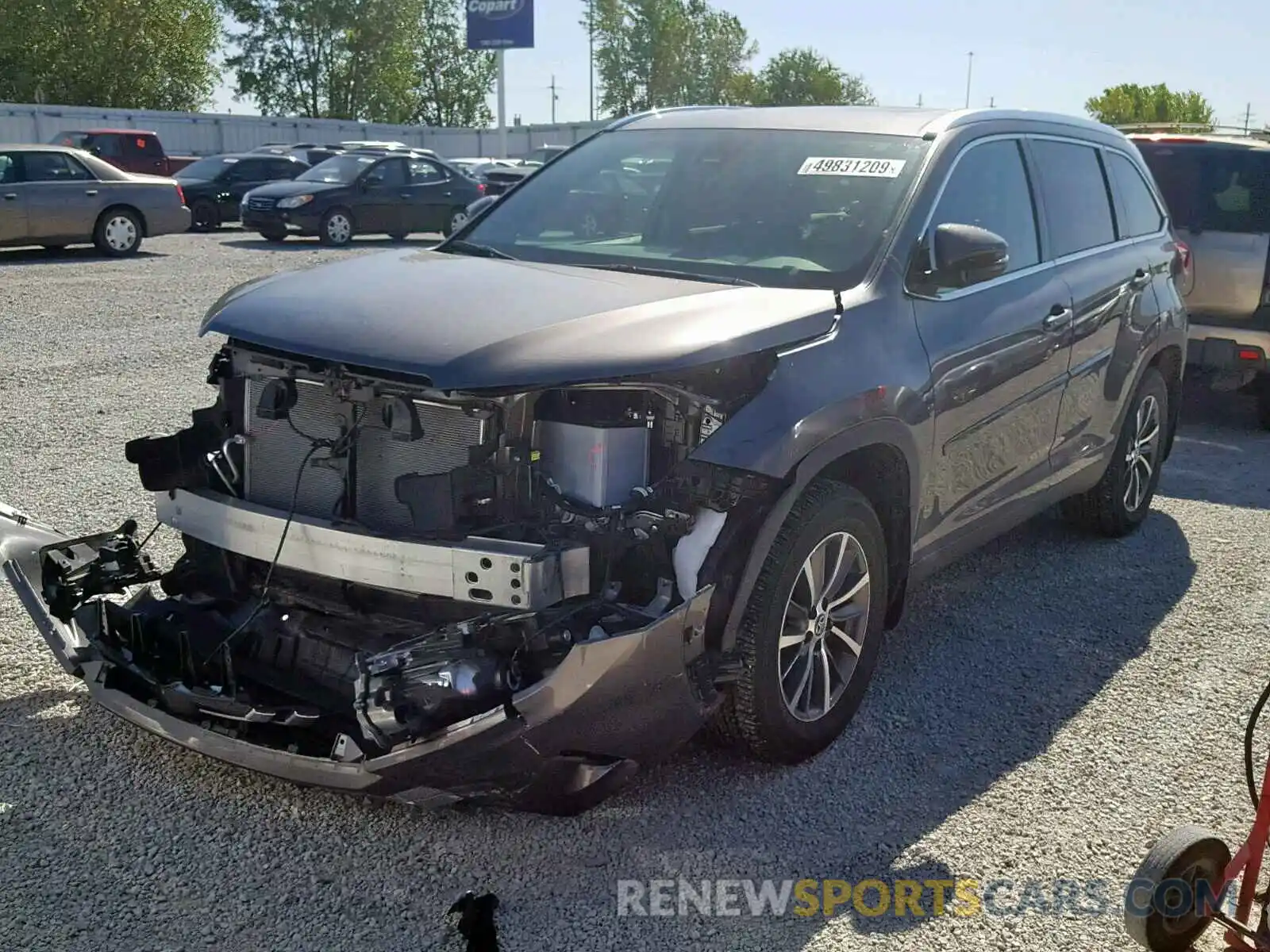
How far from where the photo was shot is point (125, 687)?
3650 mm

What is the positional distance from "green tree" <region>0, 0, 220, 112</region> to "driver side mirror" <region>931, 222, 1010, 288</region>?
51495mm

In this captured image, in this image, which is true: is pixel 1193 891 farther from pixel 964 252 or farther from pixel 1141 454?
pixel 1141 454

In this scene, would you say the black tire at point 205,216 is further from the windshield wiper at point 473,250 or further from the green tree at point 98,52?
the green tree at point 98,52

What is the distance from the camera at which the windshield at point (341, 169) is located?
21.7m

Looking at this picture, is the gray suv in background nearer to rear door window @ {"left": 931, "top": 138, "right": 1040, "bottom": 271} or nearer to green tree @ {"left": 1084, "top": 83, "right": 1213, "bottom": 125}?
rear door window @ {"left": 931, "top": 138, "right": 1040, "bottom": 271}

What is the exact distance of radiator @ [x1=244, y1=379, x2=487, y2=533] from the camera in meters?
3.54

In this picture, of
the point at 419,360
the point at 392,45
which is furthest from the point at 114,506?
the point at 392,45

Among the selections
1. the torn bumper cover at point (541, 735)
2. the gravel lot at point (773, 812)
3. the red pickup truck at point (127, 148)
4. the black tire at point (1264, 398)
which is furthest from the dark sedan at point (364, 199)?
the torn bumper cover at point (541, 735)

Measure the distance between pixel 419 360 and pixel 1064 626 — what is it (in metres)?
3.17

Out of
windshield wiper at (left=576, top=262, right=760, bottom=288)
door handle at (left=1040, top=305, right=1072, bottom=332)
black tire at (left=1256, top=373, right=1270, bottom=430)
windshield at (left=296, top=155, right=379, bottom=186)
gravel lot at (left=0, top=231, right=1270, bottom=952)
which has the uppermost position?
windshield at (left=296, top=155, right=379, bottom=186)

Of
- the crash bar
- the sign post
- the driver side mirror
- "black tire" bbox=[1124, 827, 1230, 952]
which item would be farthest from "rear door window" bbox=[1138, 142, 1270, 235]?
the sign post

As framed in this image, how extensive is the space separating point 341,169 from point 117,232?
5.03m

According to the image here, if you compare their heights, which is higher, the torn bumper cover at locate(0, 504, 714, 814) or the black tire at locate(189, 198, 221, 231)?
the black tire at locate(189, 198, 221, 231)

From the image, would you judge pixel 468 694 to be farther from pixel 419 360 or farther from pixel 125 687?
pixel 125 687
